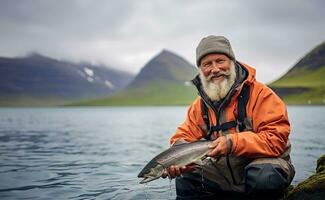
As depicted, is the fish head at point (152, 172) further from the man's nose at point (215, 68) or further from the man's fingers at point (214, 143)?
the man's nose at point (215, 68)

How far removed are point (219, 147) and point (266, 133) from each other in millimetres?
832

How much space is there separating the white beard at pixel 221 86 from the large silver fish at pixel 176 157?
1.15 metres

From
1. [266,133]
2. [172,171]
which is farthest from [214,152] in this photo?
[266,133]

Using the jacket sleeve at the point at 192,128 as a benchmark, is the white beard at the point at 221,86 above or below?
above

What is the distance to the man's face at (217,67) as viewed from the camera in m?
7.30

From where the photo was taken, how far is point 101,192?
962cm

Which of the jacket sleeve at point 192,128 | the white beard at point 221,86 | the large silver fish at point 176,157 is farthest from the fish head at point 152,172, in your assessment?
the white beard at point 221,86

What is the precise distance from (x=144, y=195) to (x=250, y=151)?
12.1 ft

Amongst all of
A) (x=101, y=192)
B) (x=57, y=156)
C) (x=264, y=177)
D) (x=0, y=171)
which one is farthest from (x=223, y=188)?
(x=57, y=156)

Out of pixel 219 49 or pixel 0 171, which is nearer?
pixel 219 49

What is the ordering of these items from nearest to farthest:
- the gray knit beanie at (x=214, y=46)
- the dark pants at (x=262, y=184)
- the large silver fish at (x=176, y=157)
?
the dark pants at (x=262, y=184), the large silver fish at (x=176, y=157), the gray knit beanie at (x=214, y=46)

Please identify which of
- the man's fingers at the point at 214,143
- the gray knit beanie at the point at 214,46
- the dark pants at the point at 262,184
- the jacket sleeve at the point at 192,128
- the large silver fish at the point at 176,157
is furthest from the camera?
the jacket sleeve at the point at 192,128

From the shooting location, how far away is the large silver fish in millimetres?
6531

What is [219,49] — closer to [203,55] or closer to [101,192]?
[203,55]
